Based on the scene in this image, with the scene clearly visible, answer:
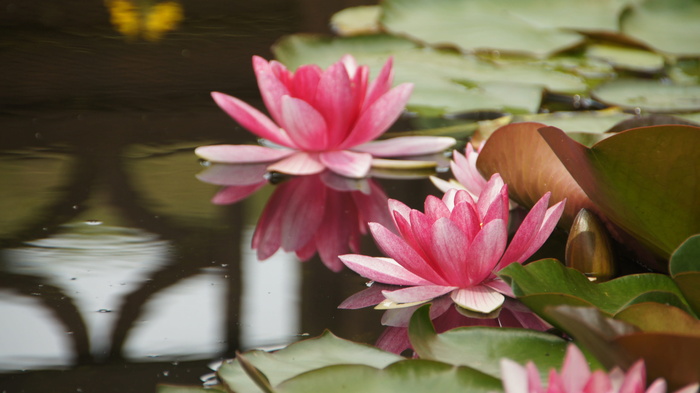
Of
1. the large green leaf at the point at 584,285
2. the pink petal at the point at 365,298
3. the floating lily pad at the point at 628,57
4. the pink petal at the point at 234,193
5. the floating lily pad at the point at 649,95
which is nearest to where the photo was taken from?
the large green leaf at the point at 584,285

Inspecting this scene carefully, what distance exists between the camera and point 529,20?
2363 millimetres

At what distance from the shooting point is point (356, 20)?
8.46 ft

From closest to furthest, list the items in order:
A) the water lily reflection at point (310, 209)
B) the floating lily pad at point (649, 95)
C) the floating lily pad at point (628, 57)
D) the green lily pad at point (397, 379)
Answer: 1. the green lily pad at point (397, 379)
2. the water lily reflection at point (310, 209)
3. the floating lily pad at point (649, 95)
4. the floating lily pad at point (628, 57)

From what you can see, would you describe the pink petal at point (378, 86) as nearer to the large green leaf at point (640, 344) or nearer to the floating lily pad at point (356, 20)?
the large green leaf at point (640, 344)

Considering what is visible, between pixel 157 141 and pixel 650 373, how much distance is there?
1054 millimetres

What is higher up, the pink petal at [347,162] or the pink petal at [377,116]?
the pink petal at [377,116]

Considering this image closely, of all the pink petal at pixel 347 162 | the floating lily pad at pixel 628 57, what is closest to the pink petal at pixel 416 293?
the pink petal at pixel 347 162

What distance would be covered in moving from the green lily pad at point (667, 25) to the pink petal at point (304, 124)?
4.10ft

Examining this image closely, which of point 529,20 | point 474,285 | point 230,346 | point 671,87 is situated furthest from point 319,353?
point 529,20

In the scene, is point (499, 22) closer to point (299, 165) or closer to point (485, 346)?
point (299, 165)

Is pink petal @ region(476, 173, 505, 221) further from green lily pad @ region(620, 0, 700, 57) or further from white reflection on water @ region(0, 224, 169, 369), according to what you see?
green lily pad @ region(620, 0, 700, 57)

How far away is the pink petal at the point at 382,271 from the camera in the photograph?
872 mm

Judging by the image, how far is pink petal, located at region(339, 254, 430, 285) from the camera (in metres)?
0.87

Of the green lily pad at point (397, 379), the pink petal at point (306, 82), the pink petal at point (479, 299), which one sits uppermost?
the pink petal at point (306, 82)
